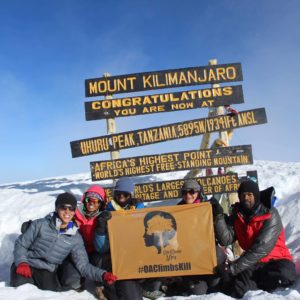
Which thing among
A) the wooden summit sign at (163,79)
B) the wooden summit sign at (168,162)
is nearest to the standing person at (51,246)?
the wooden summit sign at (168,162)

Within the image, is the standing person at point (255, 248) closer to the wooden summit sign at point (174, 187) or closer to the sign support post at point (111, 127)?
the wooden summit sign at point (174, 187)

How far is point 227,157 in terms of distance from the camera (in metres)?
7.99

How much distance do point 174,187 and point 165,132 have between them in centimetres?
137

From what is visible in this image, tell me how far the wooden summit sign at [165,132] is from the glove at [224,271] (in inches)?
170

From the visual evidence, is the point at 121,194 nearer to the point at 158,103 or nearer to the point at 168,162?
the point at 168,162

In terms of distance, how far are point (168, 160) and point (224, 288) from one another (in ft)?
13.4

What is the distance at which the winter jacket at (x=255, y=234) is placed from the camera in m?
4.05

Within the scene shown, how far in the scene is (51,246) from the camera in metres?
4.39

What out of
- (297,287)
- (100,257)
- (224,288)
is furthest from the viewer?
(100,257)

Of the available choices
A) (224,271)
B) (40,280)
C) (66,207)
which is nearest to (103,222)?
(66,207)

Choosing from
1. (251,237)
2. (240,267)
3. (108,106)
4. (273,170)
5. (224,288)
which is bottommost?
(224,288)

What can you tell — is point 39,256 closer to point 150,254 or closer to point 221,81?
point 150,254

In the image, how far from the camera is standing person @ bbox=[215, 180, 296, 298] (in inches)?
157

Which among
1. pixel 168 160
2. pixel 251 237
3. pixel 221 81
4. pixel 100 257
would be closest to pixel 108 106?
pixel 168 160
